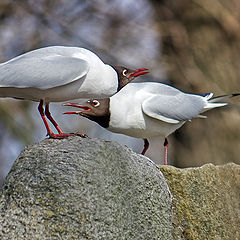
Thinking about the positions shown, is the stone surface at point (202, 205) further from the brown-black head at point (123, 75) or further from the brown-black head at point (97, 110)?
the brown-black head at point (97, 110)

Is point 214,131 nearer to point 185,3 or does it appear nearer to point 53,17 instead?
point 185,3

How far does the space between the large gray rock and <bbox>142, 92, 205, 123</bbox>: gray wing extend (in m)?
2.00

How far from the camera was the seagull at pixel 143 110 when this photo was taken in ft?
16.6

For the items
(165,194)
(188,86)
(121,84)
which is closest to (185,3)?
(188,86)

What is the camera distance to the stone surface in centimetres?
360

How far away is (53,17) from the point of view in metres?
8.31

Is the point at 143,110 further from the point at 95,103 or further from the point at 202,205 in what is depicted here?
the point at 202,205

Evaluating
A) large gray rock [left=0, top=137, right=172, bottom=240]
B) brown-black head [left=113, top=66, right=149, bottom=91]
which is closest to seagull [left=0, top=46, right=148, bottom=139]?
brown-black head [left=113, top=66, right=149, bottom=91]

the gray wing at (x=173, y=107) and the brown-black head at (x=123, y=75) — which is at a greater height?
the brown-black head at (x=123, y=75)

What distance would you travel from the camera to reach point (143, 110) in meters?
5.38

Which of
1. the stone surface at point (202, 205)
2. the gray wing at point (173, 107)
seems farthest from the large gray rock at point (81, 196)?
the gray wing at point (173, 107)

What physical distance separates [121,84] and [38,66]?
74cm

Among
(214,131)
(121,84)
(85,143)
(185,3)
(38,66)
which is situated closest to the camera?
(85,143)

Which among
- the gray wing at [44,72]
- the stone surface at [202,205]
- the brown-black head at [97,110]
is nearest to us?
the stone surface at [202,205]
